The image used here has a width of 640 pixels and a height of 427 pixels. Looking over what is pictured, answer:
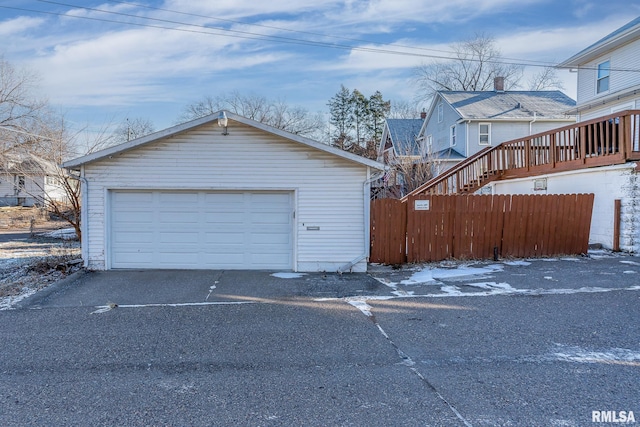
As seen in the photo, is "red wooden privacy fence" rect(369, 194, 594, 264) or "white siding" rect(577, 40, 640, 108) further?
"white siding" rect(577, 40, 640, 108)

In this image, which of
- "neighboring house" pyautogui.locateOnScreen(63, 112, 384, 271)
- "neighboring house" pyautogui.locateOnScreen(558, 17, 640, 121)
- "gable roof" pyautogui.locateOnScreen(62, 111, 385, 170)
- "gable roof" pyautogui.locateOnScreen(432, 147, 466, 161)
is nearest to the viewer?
"gable roof" pyautogui.locateOnScreen(62, 111, 385, 170)

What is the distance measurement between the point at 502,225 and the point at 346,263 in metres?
4.32

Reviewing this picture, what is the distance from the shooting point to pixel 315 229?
9688mm

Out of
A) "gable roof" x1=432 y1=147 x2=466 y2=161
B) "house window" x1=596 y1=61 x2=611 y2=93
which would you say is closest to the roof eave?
"house window" x1=596 y1=61 x2=611 y2=93

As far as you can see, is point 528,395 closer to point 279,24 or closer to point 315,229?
point 315,229

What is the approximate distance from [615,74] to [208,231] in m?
15.8

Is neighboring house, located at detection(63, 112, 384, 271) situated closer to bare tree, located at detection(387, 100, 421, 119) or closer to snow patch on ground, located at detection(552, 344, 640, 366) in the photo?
snow patch on ground, located at detection(552, 344, 640, 366)

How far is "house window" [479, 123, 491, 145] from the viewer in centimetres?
2368

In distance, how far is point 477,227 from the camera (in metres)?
10.8

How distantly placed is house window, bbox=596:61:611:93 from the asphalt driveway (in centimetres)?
1165

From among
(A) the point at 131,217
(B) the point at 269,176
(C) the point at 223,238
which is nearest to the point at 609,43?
(B) the point at 269,176

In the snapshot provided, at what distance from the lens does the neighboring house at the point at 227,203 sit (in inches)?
378

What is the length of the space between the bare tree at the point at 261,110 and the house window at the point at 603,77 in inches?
1025

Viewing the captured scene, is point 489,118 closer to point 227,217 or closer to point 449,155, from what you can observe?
point 449,155
